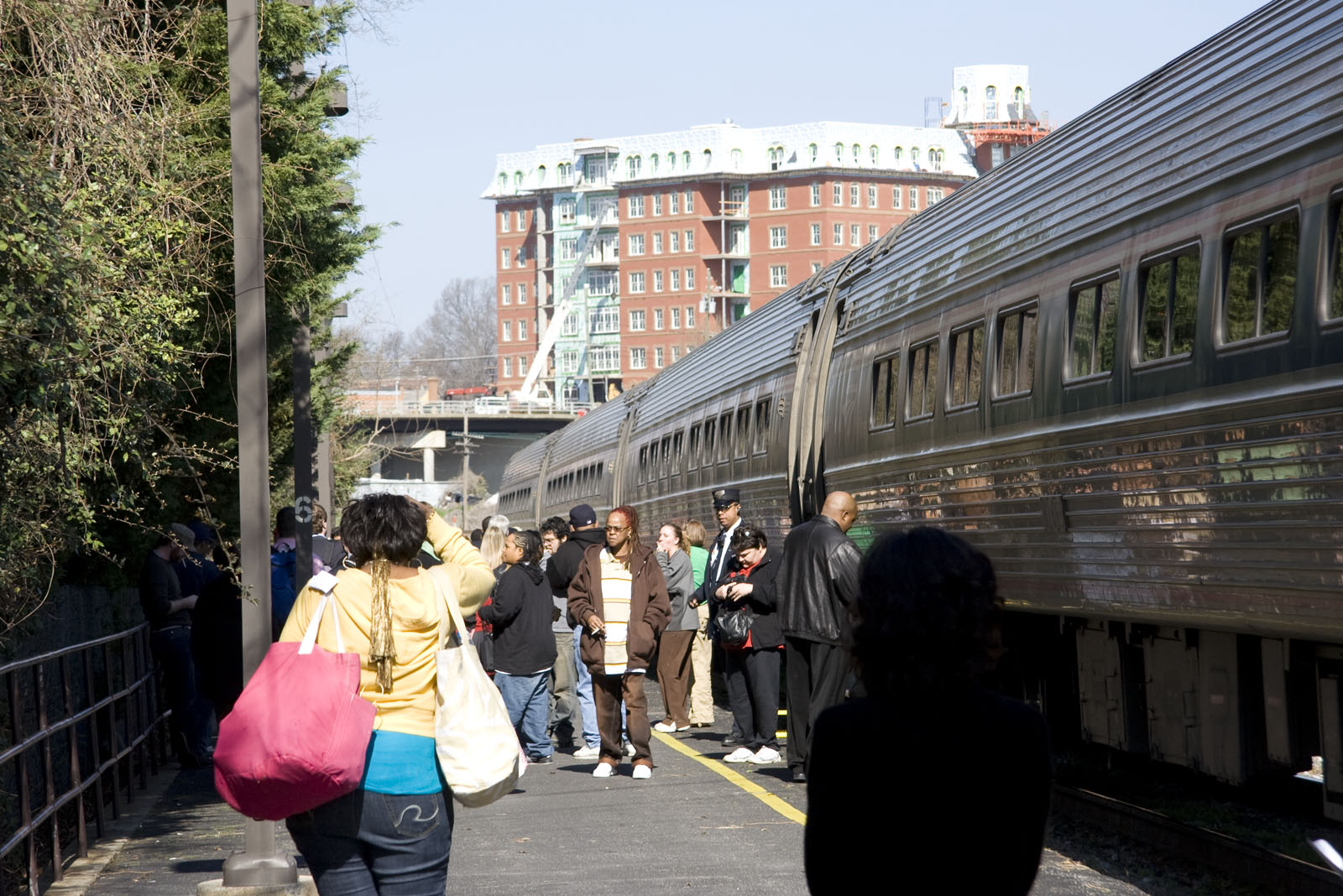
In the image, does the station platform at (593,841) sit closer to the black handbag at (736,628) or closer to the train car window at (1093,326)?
the black handbag at (736,628)

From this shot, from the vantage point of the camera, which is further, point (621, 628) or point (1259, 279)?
point (621, 628)

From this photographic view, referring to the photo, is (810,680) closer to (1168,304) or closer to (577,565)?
(577,565)

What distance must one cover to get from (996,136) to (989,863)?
136113 millimetres

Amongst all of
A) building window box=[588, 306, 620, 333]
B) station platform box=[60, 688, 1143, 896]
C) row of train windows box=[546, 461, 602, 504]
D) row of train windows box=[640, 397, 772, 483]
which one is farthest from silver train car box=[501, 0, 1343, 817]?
building window box=[588, 306, 620, 333]

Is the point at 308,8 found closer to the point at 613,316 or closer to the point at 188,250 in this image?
the point at 188,250

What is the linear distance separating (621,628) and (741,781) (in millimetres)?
1316

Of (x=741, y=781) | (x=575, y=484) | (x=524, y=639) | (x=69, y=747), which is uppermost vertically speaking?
(x=575, y=484)

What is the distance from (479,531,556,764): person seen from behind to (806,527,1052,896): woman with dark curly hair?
9598 mm

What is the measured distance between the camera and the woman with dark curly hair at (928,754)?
3.08 m

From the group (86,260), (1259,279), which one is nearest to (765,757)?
(1259,279)

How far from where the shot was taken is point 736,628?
42.2ft

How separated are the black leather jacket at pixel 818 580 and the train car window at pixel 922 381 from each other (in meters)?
2.53

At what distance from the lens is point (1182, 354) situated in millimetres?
8352

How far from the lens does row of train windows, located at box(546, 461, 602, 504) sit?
34053 mm
